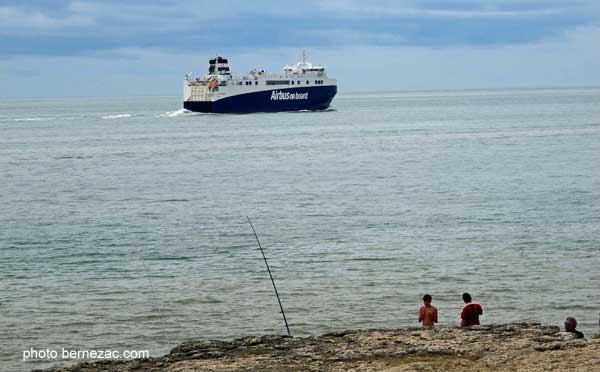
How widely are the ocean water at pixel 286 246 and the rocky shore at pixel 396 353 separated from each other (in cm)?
265

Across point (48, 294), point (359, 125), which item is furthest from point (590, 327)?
point (359, 125)

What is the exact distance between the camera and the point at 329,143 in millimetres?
68688

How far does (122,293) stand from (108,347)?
3808 millimetres

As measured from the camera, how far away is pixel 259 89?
326ft

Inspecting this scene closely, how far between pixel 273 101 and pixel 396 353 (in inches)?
3666

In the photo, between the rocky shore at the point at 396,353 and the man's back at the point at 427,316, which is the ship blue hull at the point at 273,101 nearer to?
the man's back at the point at 427,316

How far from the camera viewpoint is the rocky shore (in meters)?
9.43

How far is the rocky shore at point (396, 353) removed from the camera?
30.9 ft

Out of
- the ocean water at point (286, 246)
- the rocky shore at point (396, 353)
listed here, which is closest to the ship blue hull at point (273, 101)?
the ocean water at point (286, 246)

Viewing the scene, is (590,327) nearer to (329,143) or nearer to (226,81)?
(329,143)

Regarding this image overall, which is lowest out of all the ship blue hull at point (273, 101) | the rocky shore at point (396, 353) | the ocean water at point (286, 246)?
the ocean water at point (286, 246)

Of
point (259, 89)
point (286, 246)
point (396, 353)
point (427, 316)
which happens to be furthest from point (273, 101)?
point (396, 353)

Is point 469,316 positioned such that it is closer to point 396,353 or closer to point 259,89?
point 396,353

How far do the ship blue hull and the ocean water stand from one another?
159 feet
